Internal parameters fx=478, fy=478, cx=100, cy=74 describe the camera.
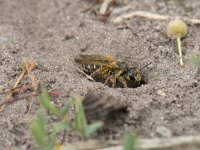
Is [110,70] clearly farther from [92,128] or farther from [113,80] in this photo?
[92,128]

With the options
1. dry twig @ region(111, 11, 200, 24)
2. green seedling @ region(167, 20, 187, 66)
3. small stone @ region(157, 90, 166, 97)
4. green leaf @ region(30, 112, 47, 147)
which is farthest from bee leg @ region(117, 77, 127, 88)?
green leaf @ region(30, 112, 47, 147)

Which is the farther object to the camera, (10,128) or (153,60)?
(153,60)

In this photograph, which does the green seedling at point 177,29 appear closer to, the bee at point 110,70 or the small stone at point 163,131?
the bee at point 110,70

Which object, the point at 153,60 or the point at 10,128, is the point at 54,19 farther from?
the point at 10,128

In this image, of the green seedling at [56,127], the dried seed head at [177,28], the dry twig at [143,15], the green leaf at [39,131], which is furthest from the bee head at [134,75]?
the green leaf at [39,131]

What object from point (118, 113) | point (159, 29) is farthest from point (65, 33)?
point (118, 113)

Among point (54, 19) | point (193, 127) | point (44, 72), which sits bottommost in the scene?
point (193, 127)
